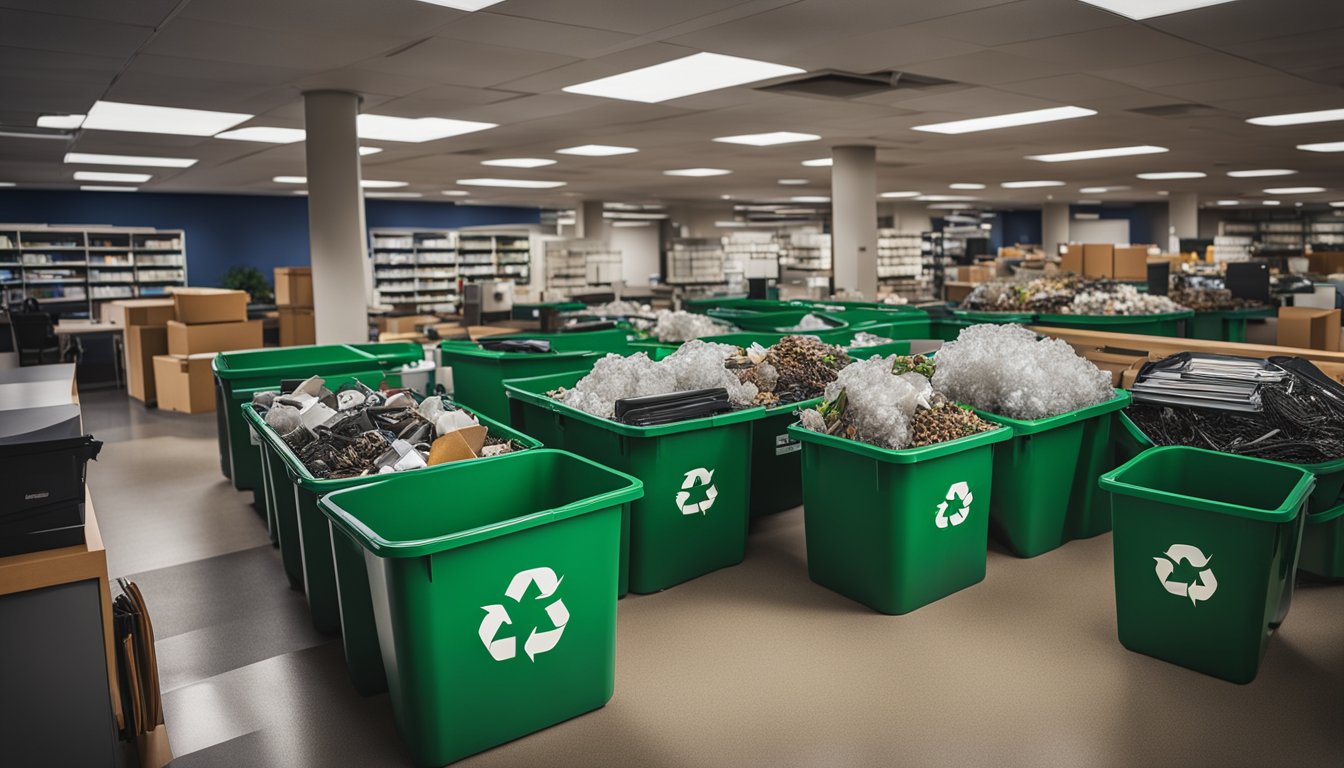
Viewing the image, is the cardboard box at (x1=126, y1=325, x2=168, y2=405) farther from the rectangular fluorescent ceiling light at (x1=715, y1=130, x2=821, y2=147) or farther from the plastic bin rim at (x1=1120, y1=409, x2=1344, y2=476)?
the plastic bin rim at (x1=1120, y1=409, x2=1344, y2=476)

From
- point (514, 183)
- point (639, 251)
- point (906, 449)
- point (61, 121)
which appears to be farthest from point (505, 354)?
point (639, 251)

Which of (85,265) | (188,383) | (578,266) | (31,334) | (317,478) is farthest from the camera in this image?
(578,266)

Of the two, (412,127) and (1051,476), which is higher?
(412,127)

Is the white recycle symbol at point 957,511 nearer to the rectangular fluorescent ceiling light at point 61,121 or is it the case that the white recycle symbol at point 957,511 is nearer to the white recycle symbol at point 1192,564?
the white recycle symbol at point 1192,564

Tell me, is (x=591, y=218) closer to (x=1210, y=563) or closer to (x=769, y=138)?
(x=769, y=138)

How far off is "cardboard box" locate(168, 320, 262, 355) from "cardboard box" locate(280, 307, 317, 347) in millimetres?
2077

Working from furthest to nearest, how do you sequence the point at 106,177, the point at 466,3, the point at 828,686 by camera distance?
the point at 106,177 → the point at 466,3 → the point at 828,686

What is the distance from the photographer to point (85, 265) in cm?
1448

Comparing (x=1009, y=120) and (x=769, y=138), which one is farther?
(x=769, y=138)

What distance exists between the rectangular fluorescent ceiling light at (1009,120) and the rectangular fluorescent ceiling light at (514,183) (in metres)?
7.62

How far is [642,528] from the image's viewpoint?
3.39m

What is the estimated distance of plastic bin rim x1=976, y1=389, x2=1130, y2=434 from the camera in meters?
3.45

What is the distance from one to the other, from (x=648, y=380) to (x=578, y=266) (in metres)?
11.7

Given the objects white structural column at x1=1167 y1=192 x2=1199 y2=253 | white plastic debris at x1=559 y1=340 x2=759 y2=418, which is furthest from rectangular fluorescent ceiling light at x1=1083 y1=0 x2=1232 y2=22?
white structural column at x1=1167 y1=192 x2=1199 y2=253
